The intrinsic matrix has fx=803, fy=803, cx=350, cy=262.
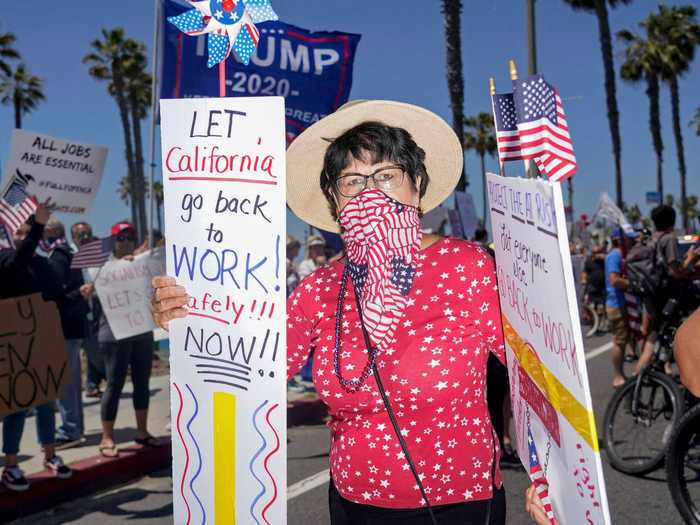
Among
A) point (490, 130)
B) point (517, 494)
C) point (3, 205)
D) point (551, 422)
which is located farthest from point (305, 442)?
point (490, 130)

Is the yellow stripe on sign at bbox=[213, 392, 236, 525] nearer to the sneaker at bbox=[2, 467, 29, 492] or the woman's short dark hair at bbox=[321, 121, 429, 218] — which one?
the woman's short dark hair at bbox=[321, 121, 429, 218]

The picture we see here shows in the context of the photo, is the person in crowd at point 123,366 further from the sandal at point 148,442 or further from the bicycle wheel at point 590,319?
the bicycle wheel at point 590,319

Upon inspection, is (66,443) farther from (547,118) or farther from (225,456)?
(547,118)

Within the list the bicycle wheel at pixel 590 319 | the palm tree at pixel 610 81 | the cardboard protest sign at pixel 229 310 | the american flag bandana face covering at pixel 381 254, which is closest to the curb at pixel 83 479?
the cardboard protest sign at pixel 229 310

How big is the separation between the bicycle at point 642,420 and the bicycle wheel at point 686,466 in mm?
883

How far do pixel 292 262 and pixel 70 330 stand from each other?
4230mm

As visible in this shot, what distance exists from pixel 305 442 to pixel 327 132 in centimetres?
516

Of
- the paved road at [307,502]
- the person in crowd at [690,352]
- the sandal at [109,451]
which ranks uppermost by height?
the person in crowd at [690,352]

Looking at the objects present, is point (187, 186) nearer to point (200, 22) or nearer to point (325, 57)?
point (200, 22)

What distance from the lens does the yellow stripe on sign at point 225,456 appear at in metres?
2.44

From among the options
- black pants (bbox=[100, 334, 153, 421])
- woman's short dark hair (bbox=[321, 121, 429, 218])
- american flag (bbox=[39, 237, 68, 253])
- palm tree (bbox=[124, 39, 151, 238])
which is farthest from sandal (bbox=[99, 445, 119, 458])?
palm tree (bbox=[124, 39, 151, 238])

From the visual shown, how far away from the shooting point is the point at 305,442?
7.35 m

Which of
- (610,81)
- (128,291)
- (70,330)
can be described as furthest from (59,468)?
(610,81)

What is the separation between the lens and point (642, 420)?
18.6 ft
